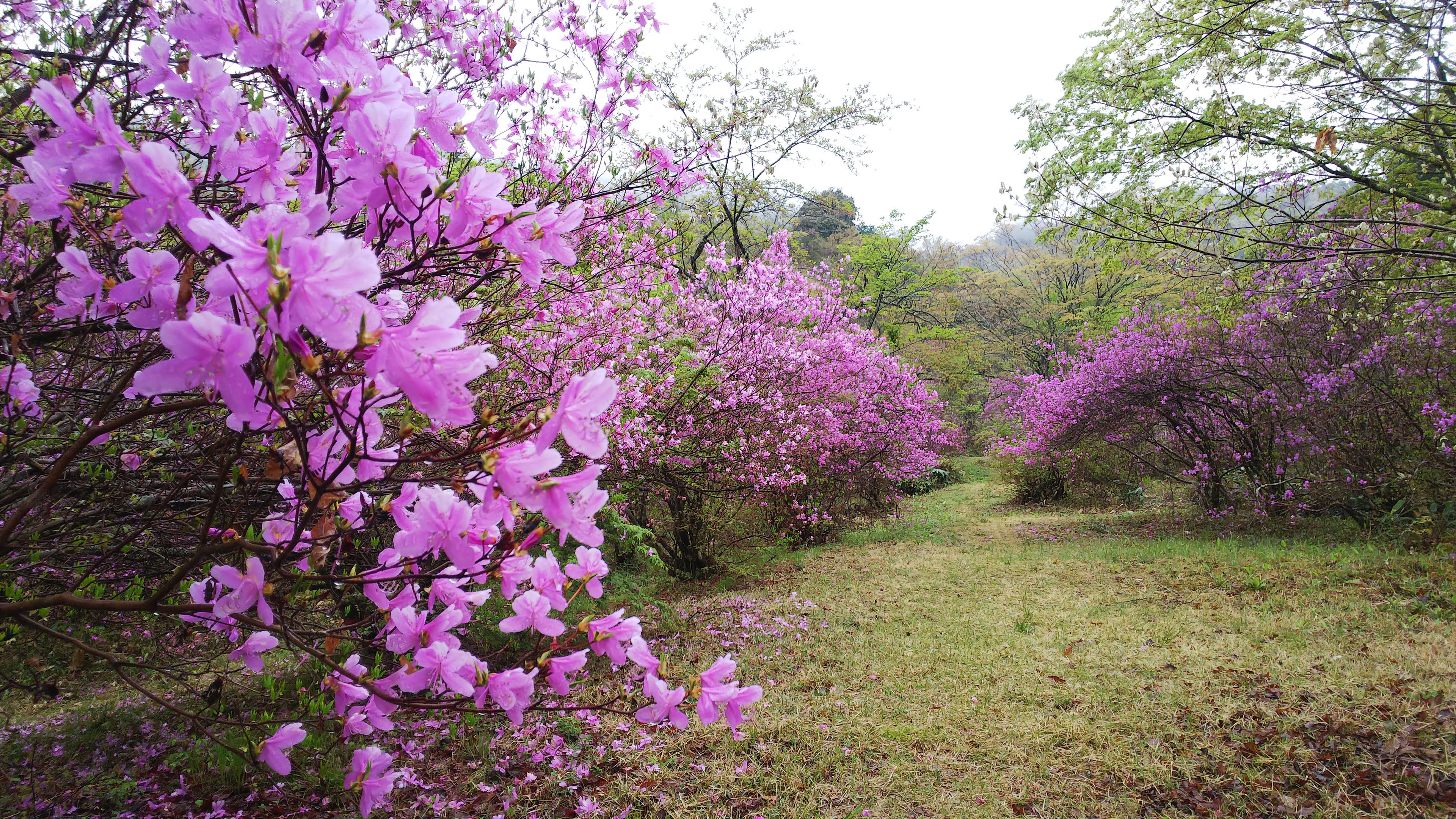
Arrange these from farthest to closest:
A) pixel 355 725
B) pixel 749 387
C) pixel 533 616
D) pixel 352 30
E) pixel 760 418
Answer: pixel 760 418
pixel 749 387
pixel 355 725
pixel 533 616
pixel 352 30

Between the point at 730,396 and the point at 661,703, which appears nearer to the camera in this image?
the point at 661,703

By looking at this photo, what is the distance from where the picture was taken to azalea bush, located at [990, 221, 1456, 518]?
5.92 m

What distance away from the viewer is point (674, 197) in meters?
4.01

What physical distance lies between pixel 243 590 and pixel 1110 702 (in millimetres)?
4416

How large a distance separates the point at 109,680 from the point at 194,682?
5.24ft

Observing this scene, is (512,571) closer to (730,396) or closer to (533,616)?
(533,616)

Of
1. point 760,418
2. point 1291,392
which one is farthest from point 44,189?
point 1291,392

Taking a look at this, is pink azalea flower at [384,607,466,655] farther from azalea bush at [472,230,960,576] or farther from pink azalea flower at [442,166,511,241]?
azalea bush at [472,230,960,576]

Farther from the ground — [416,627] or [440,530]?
[440,530]

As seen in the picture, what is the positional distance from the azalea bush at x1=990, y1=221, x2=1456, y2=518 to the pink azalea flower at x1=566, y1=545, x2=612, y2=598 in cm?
470

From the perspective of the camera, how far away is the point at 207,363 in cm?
59

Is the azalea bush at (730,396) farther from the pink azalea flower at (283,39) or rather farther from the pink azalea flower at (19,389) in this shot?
the pink azalea flower at (283,39)

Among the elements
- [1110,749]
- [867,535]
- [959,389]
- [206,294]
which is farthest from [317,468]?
[959,389]

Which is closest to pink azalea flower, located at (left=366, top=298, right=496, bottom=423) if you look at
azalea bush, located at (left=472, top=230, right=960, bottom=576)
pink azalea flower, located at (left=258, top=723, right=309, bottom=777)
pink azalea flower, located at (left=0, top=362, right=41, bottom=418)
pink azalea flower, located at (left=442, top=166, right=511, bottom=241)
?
pink azalea flower, located at (left=442, top=166, right=511, bottom=241)
